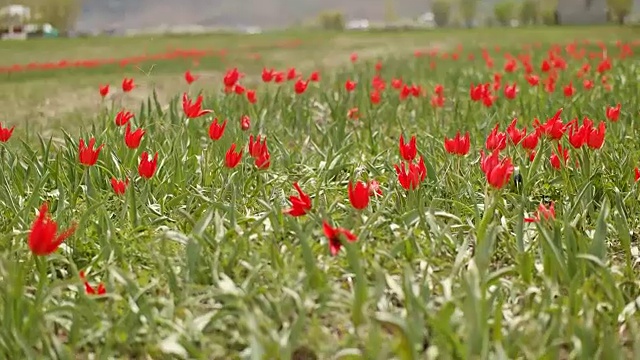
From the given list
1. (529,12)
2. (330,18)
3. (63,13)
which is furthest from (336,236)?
(330,18)

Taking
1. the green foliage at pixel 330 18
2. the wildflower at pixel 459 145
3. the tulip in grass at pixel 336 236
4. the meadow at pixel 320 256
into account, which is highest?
the green foliage at pixel 330 18

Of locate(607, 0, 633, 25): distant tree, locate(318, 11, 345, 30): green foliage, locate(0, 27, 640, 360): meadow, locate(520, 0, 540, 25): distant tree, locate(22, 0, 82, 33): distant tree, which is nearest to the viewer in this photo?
locate(0, 27, 640, 360): meadow

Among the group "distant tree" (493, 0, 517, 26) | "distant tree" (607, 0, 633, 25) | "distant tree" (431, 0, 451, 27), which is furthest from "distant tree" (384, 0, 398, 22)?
"distant tree" (431, 0, 451, 27)

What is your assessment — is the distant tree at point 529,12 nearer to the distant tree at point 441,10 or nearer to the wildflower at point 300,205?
the distant tree at point 441,10

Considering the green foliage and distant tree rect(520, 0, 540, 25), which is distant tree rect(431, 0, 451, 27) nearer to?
the green foliage

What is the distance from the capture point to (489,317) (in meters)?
2.37

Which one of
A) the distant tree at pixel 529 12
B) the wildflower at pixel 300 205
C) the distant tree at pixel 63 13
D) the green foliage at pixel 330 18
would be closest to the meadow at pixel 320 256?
the wildflower at pixel 300 205

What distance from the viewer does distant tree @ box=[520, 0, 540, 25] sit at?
61875mm

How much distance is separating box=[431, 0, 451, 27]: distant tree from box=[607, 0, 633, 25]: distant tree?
2494 centimetres

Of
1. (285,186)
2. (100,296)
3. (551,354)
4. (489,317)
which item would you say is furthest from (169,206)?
(551,354)

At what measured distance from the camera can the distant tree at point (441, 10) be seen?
259ft

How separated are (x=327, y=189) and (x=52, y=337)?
1.82m

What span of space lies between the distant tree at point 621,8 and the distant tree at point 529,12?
7899 mm

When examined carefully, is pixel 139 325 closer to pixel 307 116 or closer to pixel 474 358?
pixel 474 358
